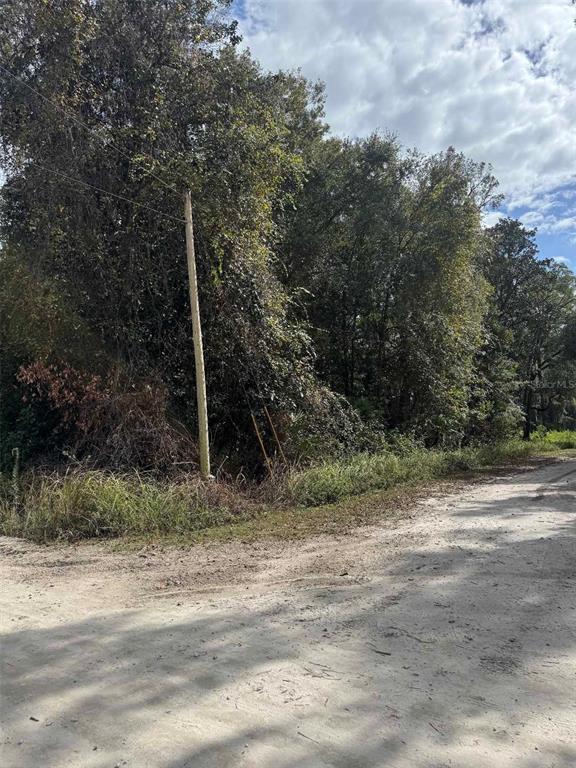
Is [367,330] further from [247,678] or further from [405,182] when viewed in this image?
[247,678]

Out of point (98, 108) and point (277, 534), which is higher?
point (98, 108)

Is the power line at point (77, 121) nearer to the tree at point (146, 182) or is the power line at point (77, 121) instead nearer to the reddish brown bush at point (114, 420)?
the tree at point (146, 182)

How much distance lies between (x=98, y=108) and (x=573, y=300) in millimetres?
28392

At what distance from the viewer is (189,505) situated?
27.8 feet

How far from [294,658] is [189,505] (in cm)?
503

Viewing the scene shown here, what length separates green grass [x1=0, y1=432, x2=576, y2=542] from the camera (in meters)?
7.65

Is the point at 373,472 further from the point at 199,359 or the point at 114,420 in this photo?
the point at 114,420

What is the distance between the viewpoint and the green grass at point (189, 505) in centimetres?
765

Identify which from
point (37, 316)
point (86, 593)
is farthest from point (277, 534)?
point (37, 316)

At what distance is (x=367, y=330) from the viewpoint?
18.3 m

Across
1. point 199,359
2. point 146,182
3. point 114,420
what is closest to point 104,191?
point 146,182

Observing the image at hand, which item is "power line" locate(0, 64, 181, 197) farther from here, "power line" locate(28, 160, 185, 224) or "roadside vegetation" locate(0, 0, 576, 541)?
"power line" locate(28, 160, 185, 224)

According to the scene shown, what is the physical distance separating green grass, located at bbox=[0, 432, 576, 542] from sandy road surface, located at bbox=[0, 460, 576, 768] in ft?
3.73

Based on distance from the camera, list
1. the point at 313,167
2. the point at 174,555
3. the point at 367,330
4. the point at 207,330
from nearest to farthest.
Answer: the point at 174,555
the point at 207,330
the point at 313,167
the point at 367,330
